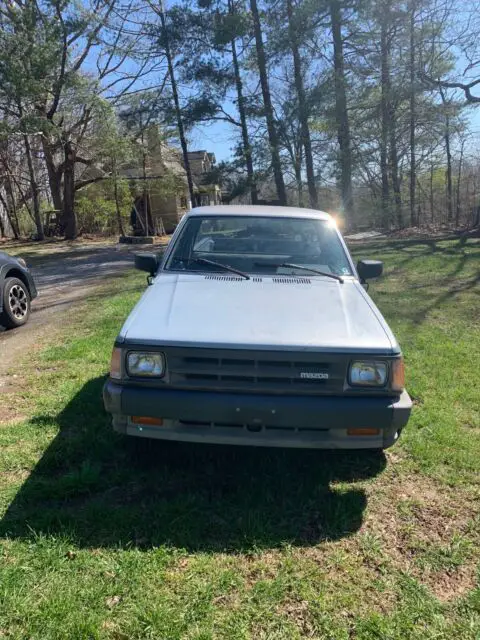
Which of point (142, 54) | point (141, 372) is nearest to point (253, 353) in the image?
point (141, 372)

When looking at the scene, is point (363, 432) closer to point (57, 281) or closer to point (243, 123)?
point (57, 281)

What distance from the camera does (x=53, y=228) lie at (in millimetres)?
26875

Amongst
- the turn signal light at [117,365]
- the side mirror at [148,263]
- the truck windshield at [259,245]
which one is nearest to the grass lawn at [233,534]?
the turn signal light at [117,365]

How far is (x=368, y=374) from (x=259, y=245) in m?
1.84

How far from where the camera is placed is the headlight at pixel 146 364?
2748 millimetres

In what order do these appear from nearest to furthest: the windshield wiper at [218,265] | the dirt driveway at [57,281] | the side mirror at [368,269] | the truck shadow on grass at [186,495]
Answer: the truck shadow on grass at [186,495], the windshield wiper at [218,265], the side mirror at [368,269], the dirt driveway at [57,281]

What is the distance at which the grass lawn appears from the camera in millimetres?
2096

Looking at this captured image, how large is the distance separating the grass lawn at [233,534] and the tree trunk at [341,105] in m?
17.6

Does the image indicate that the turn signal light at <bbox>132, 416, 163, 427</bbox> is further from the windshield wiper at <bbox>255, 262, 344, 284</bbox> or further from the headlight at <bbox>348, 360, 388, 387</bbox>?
the windshield wiper at <bbox>255, 262, 344, 284</bbox>

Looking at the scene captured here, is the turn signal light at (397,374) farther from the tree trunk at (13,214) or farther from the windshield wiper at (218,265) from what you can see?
the tree trunk at (13,214)

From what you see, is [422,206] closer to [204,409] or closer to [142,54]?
[142,54]

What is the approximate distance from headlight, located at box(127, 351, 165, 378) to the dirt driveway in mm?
2573

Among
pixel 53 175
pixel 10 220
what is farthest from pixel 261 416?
pixel 10 220

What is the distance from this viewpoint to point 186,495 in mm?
2900
